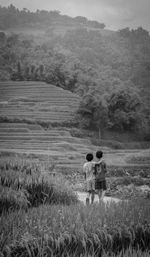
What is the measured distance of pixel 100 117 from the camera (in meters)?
23.9

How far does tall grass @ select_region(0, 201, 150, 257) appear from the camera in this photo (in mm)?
3562

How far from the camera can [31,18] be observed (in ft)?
257

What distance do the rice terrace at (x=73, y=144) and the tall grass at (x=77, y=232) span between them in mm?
12

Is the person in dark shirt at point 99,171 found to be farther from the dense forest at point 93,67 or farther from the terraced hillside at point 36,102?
the terraced hillside at point 36,102

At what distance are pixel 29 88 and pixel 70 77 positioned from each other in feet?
Result: 12.6

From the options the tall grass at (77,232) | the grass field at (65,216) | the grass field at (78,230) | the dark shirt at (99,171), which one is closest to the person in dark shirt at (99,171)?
the dark shirt at (99,171)

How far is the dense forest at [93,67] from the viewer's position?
2447 centimetres

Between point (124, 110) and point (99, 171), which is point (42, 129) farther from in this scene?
point (99, 171)

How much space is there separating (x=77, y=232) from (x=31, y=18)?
77764 mm

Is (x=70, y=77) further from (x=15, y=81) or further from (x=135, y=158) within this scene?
(x=135, y=158)

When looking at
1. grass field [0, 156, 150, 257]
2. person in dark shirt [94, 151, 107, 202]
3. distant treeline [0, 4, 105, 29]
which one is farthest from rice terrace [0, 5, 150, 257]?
distant treeline [0, 4, 105, 29]

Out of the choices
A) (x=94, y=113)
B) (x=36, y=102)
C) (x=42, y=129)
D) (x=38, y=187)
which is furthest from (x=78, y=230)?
(x=36, y=102)

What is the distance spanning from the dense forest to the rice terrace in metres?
0.08

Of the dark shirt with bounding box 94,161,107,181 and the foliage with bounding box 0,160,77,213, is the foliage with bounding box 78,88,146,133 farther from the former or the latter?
the dark shirt with bounding box 94,161,107,181
